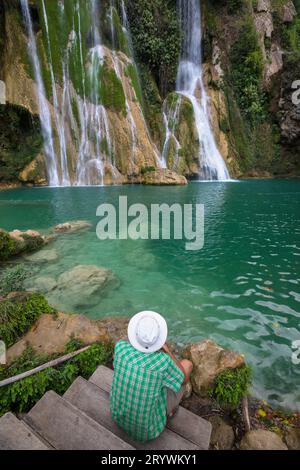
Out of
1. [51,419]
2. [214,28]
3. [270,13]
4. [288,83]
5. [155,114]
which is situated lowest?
[51,419]

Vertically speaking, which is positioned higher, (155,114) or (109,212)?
(155,114)

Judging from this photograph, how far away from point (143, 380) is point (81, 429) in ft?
3.07

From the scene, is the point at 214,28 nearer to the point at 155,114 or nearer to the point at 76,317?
the point at 155,114

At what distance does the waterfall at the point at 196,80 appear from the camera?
36.4m

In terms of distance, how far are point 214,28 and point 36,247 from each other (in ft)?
142

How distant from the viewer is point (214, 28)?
1553 inches

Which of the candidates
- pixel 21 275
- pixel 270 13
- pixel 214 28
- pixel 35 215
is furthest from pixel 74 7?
pixel 21 275

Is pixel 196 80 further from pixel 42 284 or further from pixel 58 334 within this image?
pixel 58 334

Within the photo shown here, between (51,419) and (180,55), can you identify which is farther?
(180,55)

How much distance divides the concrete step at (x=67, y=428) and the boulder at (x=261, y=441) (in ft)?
4.79

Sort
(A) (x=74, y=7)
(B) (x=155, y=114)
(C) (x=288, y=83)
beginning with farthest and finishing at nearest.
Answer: (C) (x=288, y=83), (B) (x=155, y=114), (A) (x=74, y=7)

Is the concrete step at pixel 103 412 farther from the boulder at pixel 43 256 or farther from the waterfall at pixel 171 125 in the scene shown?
the waterfall at pixel 171 125

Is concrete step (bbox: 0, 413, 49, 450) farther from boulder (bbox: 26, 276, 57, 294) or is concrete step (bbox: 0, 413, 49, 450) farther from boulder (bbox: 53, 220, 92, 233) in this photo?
boulder (bbox: 53, 220, 92, 233)
